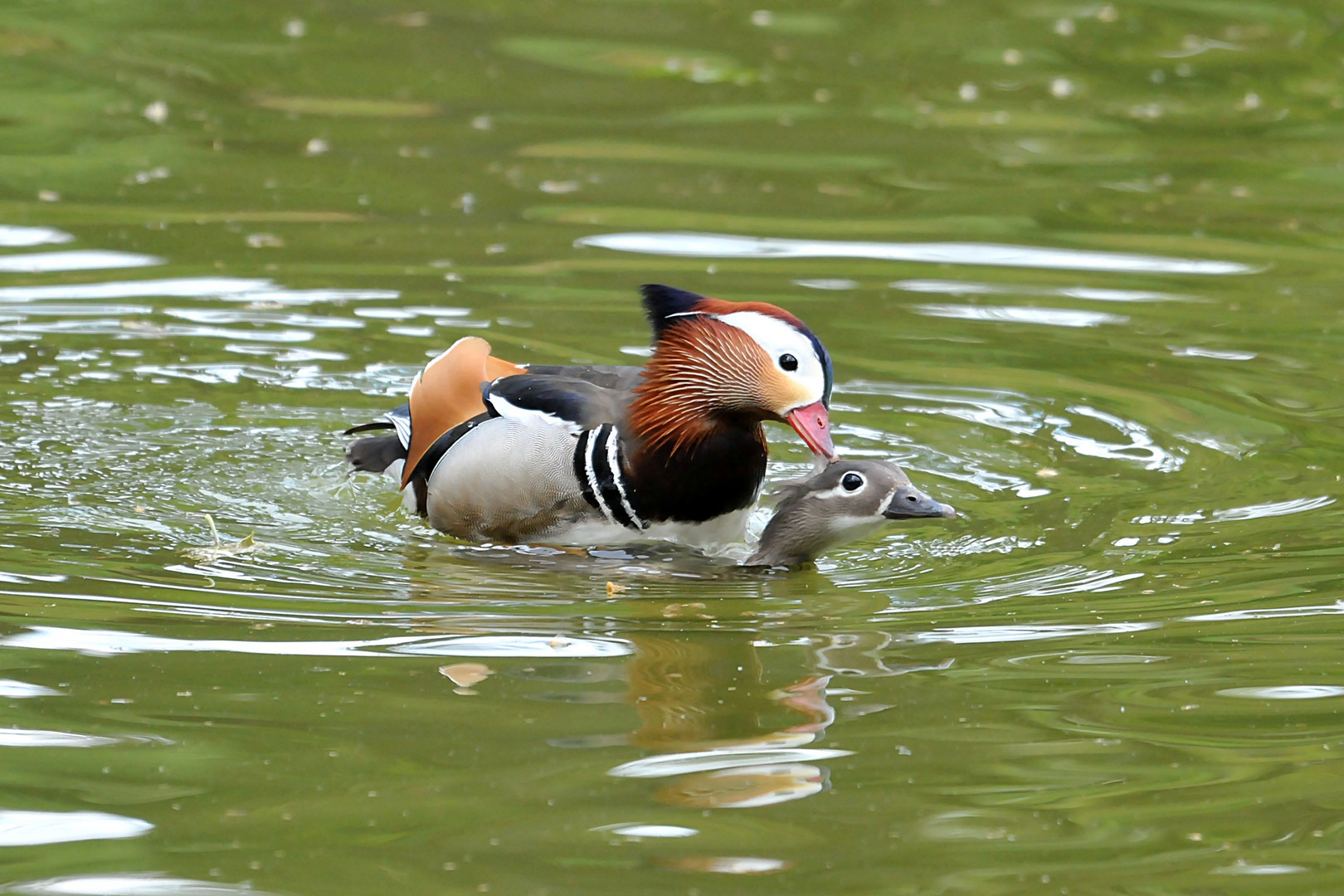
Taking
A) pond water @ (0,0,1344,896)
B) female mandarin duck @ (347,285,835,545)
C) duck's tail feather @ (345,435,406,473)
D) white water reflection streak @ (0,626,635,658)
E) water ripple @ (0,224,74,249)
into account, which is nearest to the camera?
pond water @ (0,0,1344,896)

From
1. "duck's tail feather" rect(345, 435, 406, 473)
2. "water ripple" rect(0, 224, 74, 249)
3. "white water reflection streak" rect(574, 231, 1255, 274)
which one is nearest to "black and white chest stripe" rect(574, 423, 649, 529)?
"duck's tail feather" rect(345, 435, 406, 473)

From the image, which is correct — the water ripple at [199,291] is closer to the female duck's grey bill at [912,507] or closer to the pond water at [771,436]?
the pond water at [771,436]

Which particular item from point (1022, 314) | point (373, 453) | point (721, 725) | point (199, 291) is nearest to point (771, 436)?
point (1022, 314)

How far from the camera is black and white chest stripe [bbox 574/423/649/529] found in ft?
22.5

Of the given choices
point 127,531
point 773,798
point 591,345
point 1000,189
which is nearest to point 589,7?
point 1000,189

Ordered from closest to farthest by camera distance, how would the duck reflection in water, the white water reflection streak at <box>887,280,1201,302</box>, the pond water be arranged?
the pond water < the duck reflection in water < the white water reflection streak at <box>887,280,1201,302</box>

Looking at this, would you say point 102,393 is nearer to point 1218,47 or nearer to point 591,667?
point 591,667

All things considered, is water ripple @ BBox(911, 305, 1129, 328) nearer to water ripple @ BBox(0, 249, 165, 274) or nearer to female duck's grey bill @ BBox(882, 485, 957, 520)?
female duck's grey bill @ BBox(882, 485, 957, 520)

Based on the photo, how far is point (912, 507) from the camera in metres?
6.57

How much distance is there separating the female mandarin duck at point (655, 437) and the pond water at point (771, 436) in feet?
0.57

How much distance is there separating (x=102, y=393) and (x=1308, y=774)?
5.73 meters

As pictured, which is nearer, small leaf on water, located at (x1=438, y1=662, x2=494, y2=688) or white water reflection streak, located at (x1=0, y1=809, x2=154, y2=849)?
white water reflection streak, located at (x1=0, y1=809, x2=154, y2=849)

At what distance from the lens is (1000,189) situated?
1180 centimetres

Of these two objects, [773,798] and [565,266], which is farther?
[565,266]
